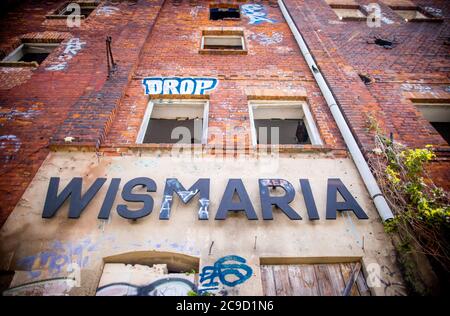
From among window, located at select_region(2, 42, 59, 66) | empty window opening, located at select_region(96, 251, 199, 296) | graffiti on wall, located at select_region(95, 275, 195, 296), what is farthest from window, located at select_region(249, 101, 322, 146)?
window, located at select_region(2, 42, 59, 66)

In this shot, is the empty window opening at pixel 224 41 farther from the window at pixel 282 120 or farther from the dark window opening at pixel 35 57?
the dark window opening at pixel 35 57

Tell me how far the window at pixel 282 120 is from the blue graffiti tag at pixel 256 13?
4214mm

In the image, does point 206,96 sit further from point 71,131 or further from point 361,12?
point 361,12

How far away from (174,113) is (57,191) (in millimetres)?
2910

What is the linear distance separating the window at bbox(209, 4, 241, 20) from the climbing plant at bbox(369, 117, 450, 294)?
7899 millimetres

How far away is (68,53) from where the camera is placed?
6.44 m

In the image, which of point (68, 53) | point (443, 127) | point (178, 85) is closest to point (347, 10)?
point (443, 127)

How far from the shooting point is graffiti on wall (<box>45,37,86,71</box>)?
6043mm

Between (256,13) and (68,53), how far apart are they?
A: 246 inches

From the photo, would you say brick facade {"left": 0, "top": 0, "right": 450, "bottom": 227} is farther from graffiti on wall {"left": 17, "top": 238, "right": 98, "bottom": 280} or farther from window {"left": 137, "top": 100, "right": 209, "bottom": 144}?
graffiti on wall {"left": 17, "top": 238, "right": 98, "bottom": 280}

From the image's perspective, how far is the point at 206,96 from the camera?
5.55 m

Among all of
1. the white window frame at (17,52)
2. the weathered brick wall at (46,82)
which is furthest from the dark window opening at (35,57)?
the weathered brick wall at (46,82)
